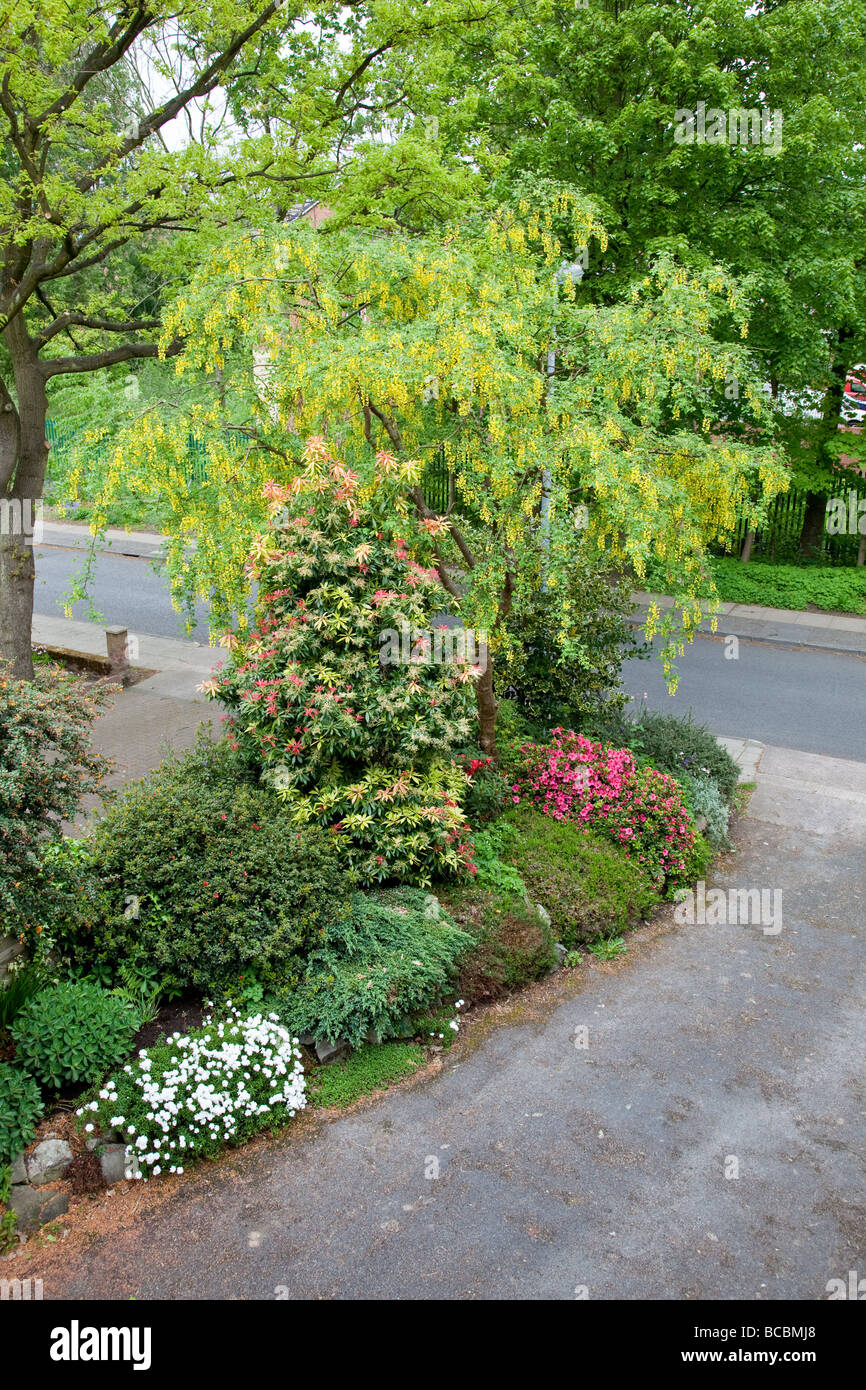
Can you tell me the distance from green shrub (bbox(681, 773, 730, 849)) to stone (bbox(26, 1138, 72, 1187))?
20.2ft

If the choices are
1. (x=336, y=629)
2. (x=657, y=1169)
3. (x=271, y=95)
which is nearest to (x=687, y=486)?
(x=336, y=629)

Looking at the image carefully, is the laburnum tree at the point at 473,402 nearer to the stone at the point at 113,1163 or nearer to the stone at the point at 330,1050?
the stone at the point at 330,1050

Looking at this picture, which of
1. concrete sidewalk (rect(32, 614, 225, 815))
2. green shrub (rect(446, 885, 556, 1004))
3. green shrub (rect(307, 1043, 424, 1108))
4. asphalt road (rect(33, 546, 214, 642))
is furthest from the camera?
asphalt road (rect(33, 546, 214, 642))

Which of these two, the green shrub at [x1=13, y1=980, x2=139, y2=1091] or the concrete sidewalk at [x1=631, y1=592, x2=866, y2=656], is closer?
the green shrub at [x1=13, y1=980, x2=139, y2=1091]

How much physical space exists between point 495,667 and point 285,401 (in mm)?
3329

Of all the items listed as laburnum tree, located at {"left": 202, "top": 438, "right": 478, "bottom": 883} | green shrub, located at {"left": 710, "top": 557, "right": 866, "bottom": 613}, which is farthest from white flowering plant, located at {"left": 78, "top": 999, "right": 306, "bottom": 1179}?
green shrub, located at {"left": 710, "top": 557, "right": 866, "bottom": 613}

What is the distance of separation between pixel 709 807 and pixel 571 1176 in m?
4.75

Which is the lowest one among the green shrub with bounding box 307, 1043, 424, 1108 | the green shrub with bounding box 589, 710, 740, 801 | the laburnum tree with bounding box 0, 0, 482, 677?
the green shrub with bounding box 307, 1043, 424, 1108

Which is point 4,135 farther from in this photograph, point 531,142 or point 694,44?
point 694,44

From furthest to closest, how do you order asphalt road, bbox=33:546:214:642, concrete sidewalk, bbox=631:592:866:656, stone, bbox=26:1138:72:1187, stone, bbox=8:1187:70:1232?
asphalt road, bbox=33:546:214:642, concrete sidewalk, bbox=631:592:866:656, stone, bbox=26:1138:72:1187, stone, bbox=8:1187:70:1232

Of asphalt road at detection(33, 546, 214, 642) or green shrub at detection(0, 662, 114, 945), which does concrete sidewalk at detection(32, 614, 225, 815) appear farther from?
green shrub at detection(0, 662, 114, 945)

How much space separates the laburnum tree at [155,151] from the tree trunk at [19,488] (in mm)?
Answer: 18

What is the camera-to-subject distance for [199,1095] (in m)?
5.72

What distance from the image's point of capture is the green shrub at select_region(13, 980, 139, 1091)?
19.4ft
